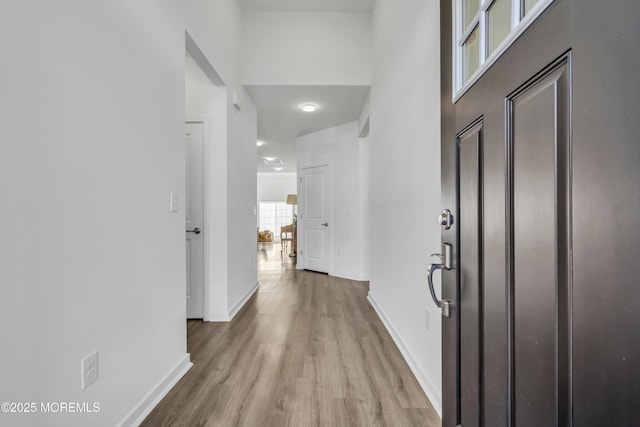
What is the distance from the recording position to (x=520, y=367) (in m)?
0.60

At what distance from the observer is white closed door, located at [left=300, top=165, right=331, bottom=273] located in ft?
17.5

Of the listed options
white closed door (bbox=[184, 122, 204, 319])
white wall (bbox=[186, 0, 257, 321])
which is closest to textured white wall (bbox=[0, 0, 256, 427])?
white wall (bbox=[186, 0, 257, 321])

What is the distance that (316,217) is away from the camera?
5555 millimetres

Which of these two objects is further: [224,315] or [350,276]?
[350,276]

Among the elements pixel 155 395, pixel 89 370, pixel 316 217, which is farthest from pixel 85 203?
pixel 316 217

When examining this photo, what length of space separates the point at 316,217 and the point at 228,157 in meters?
2.81

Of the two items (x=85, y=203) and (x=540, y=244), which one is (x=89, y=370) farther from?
(x=540, y=244)

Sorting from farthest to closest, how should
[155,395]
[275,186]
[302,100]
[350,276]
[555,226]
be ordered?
[275,186] < [350,276] < [302,100] < [155,395] < [555,226]

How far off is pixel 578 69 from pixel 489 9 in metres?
A: 0.45

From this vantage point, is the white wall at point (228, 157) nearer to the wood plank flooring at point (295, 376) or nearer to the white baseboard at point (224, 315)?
the white baseboard at point (224, 315)

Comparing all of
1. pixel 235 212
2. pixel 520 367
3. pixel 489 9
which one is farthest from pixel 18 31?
pixel 235 212

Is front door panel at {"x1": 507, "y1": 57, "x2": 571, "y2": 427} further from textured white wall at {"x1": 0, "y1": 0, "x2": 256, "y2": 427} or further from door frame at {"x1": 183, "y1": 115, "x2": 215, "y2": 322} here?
door frame at {"x1": 183, "y1": 115, "x2": 215, "y2": 322}

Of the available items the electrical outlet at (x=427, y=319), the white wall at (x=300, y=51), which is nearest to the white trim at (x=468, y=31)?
the electrical outlet at (x=427, y=319)

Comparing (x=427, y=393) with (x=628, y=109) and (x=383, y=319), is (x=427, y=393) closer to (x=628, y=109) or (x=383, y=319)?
(x=383, y=319)
